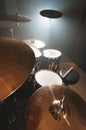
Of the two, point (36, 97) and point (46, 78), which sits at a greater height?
point (36, 97)

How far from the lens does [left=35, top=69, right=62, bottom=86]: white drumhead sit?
1.38 meters

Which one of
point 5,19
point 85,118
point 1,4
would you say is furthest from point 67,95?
point 1,4

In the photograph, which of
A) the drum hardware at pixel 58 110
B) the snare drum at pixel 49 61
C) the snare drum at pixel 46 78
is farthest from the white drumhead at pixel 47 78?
the drum hardware at pixel 58 110

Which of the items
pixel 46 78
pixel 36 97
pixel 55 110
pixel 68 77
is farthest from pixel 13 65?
pixel 68 77

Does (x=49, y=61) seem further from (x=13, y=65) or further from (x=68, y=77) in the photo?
(x=13, y=65)

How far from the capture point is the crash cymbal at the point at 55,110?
953mm

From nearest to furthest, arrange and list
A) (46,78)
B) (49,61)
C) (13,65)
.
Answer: (13,65) → (46,78) → (49,61)

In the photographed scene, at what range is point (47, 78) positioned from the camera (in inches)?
56.6

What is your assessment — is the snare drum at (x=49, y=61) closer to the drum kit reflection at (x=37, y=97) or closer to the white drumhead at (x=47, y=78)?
the white drumhead at (x=47, y=78)

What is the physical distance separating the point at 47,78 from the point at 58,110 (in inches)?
17.5

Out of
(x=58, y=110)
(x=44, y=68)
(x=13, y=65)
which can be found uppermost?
(x=13, y=65)

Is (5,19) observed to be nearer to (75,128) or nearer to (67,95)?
(67,95)

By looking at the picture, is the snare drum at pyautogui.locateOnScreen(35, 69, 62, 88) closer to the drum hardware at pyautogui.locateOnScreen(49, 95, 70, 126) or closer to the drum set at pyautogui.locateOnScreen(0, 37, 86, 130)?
the drum set at pyautogui.locateOnScreen(0, 37, 86, 130)

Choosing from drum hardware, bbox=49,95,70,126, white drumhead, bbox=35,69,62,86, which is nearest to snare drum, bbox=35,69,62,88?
white drumhead, bbox=35,69,62,86
